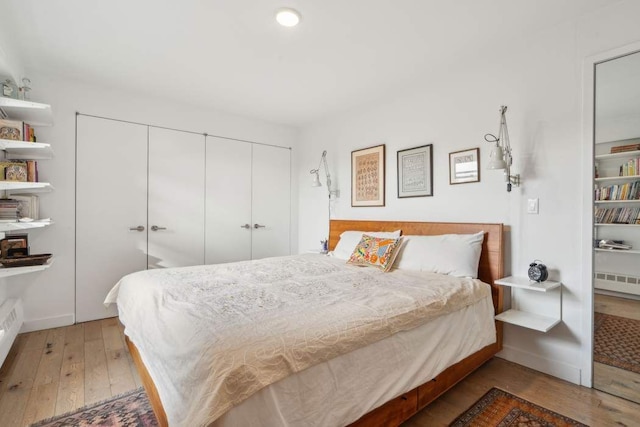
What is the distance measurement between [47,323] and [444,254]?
148 inches

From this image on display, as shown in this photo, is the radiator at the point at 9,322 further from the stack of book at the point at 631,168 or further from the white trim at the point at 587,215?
the stack of book at the point at 631,168

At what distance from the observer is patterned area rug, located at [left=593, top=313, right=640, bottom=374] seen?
1.96 metres

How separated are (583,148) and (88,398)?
140 inches

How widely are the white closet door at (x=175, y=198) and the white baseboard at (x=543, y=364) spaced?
133 inches

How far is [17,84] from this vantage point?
2.72 metres

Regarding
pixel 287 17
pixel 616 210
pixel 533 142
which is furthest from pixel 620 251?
pixel 287 17

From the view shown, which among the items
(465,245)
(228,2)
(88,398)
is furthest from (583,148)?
(88,398)

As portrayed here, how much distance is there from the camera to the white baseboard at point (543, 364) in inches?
83.1

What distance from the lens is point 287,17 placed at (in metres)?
2.10

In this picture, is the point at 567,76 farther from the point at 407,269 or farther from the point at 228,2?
the point at 228,2

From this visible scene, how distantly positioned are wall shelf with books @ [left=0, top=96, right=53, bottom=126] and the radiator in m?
1.59

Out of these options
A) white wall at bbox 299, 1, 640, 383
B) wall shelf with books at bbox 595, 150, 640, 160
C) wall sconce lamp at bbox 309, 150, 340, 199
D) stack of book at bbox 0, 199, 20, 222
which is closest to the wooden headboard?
white wall at bbox 299, 1, 640, 383

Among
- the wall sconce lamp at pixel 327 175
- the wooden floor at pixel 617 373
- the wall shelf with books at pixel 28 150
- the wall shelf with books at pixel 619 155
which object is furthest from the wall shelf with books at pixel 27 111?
the wooden floor at pixel 617 373

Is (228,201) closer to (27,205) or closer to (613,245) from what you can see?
(27,205)
